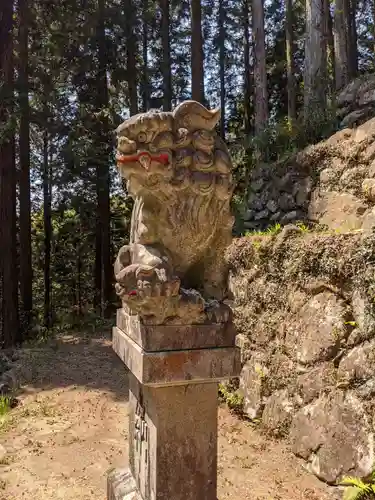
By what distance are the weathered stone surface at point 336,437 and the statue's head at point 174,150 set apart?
2.31 metres

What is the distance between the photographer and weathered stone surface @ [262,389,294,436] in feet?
14.2

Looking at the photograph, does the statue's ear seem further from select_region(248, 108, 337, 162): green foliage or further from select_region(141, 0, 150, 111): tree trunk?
select_region(141, 0, 150, 111): tree trunk

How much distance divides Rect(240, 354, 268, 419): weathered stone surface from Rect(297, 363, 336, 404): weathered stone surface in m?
0.68

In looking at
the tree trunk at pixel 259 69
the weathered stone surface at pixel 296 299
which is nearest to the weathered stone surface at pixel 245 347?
the weathered stone surface at pixel 296 299

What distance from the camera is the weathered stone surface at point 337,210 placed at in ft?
18.5

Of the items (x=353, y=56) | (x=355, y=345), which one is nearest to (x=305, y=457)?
(x=355, y=345)

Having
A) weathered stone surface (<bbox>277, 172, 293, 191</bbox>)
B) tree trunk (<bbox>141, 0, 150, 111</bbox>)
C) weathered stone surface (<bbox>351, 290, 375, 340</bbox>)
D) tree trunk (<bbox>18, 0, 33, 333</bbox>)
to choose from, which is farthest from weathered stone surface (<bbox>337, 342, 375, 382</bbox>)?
tree trunk (<bbox>141, 0, 150, 111</bbox>)

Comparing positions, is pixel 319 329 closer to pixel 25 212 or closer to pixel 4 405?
pixel 4 405

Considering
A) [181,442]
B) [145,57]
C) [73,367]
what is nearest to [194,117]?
[181,442]

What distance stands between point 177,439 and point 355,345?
195 cm

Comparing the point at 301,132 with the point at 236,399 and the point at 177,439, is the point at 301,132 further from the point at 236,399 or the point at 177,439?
the point at 177,439

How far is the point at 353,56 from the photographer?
1433 centimetres

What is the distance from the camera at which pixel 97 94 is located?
485 inches

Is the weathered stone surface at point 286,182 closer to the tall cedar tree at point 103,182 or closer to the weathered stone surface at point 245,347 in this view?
the weathered stone surface at point 245,347
